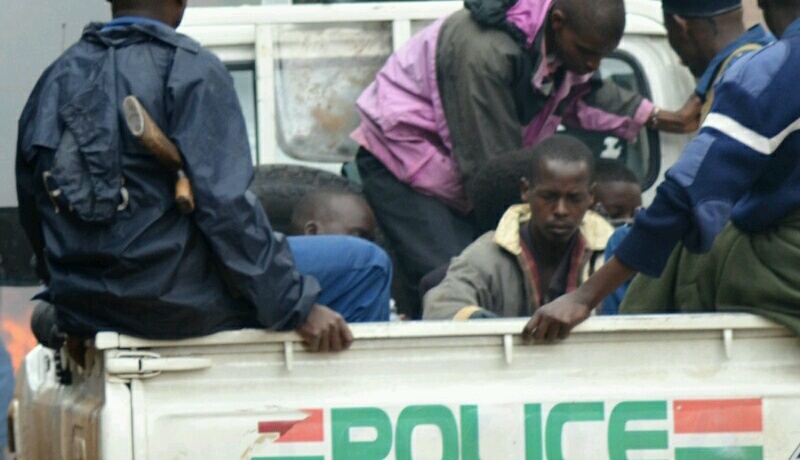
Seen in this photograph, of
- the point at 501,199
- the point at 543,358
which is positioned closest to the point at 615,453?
the point at 543,358

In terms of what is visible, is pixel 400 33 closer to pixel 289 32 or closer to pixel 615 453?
pixel 289 32

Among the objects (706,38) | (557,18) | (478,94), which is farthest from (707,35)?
(478,94)

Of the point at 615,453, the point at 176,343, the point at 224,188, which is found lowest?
the point at 615,453

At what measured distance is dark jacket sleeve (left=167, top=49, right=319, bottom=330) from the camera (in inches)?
153

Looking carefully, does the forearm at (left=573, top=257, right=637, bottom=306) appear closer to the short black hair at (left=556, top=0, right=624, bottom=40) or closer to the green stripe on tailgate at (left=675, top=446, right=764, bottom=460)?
the green stripe on tailgate at (left=675, top=446, right=764, bottom=460)

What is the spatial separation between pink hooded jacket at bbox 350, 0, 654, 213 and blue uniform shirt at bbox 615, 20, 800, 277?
184 cm

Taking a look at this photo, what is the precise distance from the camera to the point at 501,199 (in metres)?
5.93

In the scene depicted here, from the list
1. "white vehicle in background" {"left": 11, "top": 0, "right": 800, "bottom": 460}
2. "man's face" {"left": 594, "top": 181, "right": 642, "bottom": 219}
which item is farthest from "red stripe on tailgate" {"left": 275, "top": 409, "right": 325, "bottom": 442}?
"man's face" {"left": 594, "top": 181, "right": 642, "bottom": 219}

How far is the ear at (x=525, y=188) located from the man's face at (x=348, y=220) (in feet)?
1.66

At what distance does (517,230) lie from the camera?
527 centimetres

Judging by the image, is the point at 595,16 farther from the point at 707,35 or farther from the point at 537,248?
the point at 537,248

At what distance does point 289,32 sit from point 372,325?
2.67m

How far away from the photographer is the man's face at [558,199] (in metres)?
5.32

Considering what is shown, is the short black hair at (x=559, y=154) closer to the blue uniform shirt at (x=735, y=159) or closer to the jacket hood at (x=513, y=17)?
the jacket hood at (x=513, y=17)
